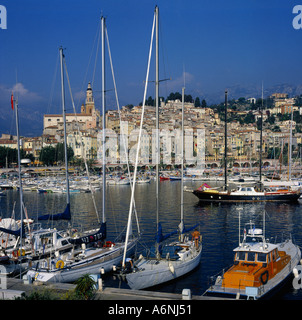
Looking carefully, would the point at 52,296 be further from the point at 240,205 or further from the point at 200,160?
the point at 200,160

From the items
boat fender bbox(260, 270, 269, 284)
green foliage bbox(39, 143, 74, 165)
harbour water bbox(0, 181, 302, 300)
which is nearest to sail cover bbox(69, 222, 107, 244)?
harbour water bbox(0, 181, 302, 300)

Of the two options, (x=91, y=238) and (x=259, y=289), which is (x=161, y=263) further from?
(x=91, y=238)

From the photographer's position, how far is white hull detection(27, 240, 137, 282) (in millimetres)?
13142

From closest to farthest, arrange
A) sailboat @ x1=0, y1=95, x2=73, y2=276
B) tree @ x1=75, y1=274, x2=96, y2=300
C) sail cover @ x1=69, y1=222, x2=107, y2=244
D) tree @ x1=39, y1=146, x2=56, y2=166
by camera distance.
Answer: tree @ x1=75, y1=274, x2=96, y2=300, sailboat @ x1=0, y1=95, x2=73, y2=276, sail cover @ x1=69, y1=222, x2=107, y2=244, tree @ x1=39, y1=146, x2=56, y2=166

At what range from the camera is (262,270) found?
41.5 ft

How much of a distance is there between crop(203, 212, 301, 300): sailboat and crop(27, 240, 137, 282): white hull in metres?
3.77

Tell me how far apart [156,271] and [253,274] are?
2.91 meters

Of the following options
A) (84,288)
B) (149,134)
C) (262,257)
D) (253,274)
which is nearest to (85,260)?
(84,288)

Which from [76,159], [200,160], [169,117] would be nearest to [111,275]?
[76,159]

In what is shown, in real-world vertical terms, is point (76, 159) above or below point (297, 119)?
below

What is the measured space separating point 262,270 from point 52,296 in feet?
20.9

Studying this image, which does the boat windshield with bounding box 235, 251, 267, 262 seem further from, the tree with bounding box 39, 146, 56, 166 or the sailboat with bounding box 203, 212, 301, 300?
the tree with bounding box 39, 146, 56, 166

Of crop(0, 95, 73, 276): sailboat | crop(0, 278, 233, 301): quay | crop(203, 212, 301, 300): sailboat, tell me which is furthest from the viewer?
crop(0, 95, 73, 276): sailboat
